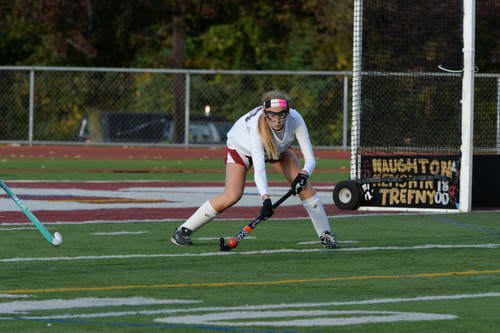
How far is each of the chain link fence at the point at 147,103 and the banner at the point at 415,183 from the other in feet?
49.1

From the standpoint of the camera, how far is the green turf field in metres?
7.92

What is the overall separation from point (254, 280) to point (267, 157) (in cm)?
231

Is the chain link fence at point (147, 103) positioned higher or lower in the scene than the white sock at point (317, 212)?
higher

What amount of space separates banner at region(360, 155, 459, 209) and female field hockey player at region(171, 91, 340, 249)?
434 centimetres

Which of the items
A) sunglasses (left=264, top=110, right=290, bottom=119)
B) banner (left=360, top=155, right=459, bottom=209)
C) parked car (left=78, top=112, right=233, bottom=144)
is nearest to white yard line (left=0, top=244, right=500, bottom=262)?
sunglasses (left=264, top=110, right=290, bottom=119)

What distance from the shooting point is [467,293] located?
9281mm

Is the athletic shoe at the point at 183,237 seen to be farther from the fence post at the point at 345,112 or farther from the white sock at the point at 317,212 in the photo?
the fence post at the point at 345,112

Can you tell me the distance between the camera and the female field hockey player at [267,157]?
1168 cm

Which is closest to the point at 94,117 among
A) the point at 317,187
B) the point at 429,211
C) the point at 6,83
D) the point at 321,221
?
the point at 6,83

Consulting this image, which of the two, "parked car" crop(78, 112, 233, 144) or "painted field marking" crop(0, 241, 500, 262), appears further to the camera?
"parked car" crop(78, 112, 233, 144)

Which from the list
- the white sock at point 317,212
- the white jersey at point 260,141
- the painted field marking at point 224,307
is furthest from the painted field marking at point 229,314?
the white sock at point 317,212

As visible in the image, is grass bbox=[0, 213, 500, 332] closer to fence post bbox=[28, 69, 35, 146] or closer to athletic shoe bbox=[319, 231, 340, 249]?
athletic shoe bbox=[319, 231, 340, 249]

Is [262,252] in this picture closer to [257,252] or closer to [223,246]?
[257,252]

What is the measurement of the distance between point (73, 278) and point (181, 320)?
7.10ft
